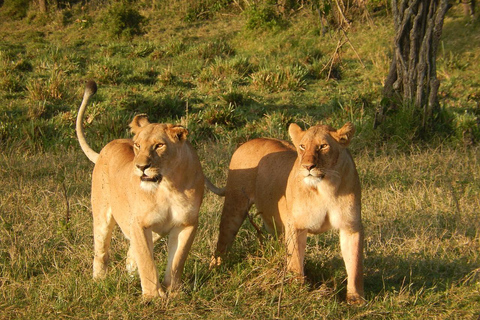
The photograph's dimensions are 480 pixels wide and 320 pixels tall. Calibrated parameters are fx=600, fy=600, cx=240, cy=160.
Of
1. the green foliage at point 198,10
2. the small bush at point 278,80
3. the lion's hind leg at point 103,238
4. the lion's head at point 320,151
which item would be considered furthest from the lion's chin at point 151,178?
the green foliage at point 198,10

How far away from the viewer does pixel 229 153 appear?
691 centimetres

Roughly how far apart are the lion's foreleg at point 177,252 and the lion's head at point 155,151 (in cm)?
31

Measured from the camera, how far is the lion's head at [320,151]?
10.0ft

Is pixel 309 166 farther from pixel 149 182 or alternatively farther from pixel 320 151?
pixel 149 182

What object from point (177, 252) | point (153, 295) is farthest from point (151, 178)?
point (153, 295)

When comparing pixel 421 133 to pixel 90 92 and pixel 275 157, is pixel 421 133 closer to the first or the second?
pixel 275 157

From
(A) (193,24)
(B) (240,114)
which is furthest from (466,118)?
(A) (193,24)

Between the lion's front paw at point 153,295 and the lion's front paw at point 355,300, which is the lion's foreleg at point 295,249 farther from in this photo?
the lion's front paw at point 153,295

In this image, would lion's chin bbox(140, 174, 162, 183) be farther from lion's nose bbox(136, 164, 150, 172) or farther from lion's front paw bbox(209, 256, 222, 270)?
lion's front paw bbox(209, 256, 222, 270)

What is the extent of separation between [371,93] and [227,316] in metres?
6.71

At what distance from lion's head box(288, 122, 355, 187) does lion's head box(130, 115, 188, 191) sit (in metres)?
0.66

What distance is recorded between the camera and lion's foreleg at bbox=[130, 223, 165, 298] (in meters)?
3.22

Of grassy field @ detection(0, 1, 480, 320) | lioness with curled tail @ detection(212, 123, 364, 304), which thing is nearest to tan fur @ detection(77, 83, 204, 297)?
grassy field @ detection(0, 1, 480, 320)

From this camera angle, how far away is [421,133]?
7004 mm
